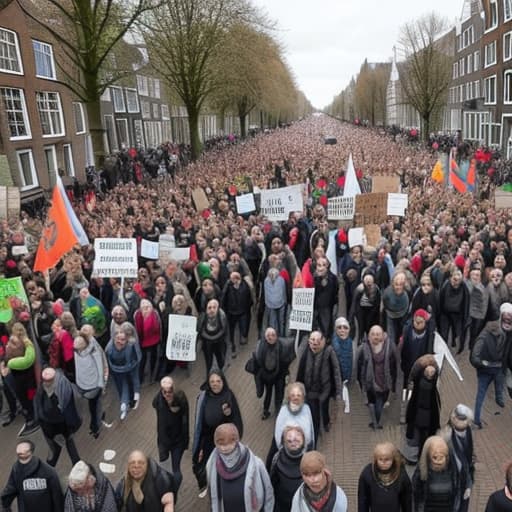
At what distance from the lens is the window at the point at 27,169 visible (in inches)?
874

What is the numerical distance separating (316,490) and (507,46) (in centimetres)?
3711

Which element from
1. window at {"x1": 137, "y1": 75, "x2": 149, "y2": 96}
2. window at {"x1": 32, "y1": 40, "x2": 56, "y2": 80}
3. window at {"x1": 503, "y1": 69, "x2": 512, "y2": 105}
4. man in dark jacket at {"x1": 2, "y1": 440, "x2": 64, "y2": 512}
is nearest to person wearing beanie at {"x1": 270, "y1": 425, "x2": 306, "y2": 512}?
man in dark jacket at {"x1": 2, "y1": 440, "x2": 64, "y2": 512}

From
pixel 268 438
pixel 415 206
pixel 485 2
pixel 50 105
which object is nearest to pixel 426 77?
pixel 485 2

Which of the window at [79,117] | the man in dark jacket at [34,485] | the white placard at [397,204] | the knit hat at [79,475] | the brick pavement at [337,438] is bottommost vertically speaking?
the brick pavement at [337,438]

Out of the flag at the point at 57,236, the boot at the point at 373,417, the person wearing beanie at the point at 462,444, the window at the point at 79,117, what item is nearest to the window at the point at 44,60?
the window at the point at 79,117

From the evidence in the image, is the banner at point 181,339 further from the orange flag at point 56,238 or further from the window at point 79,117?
the window at point 79,117

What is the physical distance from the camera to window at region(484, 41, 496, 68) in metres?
36.2

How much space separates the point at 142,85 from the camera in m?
46.2

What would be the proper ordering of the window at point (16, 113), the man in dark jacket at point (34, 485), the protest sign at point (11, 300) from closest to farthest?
the man in dark jacket at point (34, 485) → the protest sign at point (11, 300) → the window at point (16, 113)

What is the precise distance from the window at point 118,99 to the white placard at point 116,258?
33.4 meters

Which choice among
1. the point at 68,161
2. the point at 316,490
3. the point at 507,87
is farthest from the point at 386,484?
the point at 507,87

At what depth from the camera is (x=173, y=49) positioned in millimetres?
28312

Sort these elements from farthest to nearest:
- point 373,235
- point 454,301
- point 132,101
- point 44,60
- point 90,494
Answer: point 132,101, point 44,60, point 373,235, point 454,301, point 90,494

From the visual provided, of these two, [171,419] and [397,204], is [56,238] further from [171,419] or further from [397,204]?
[397,204]
